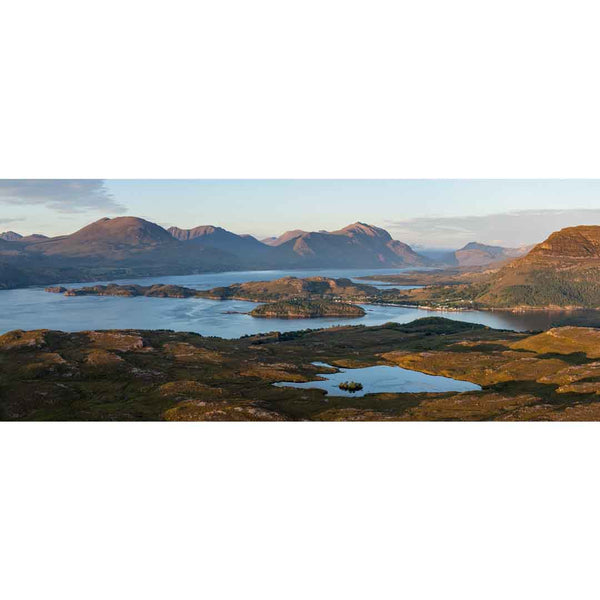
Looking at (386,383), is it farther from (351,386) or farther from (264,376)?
(264,376)

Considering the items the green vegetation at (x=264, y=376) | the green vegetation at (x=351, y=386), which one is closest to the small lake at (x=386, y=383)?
the green vegetation at (x=351, y=386)

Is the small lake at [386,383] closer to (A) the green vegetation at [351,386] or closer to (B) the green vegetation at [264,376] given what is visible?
(A) the green vegetation at [351,386]

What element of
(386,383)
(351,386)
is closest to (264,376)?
(351,386)

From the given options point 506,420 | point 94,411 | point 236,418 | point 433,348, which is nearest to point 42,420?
point 94,411

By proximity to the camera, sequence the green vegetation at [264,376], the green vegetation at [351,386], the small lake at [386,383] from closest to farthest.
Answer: the green vegetation at [264,376], the small lake at [386,383], the green vegetation at [351,386]

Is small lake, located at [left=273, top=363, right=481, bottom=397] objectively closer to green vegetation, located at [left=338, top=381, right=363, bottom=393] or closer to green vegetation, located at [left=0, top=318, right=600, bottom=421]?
green vegetation, located at [left=338, top=381, right=363, bottom=393]

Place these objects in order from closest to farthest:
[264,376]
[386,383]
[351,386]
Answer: [351,386] < [386,383] < [264,376]

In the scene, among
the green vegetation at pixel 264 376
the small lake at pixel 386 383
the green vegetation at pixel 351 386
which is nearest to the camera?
the green vegetation at pixel 264 376

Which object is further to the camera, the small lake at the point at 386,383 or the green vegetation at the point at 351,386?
the green vegetation at the point at 351,386

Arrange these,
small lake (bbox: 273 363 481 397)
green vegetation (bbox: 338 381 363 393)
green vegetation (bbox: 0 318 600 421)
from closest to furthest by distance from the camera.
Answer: green vegetation (bbox: 0 318 600 421) < small lake (bbox: 273 363 481 397) < green vegetation (bbox: 338 381 363 393)

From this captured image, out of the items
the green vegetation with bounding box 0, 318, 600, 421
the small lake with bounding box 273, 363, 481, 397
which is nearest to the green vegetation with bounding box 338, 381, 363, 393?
the small lake with bounding box 273, 363, 481, 397
